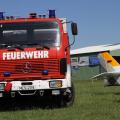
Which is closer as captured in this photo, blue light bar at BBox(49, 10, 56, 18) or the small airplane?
blue light bar at BBox(49, 10, 56, 18)

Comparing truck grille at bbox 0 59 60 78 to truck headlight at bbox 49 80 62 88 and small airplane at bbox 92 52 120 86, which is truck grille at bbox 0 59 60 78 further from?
small airplane at bbox 92 52 120 86

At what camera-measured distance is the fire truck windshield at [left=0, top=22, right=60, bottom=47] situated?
15320mm

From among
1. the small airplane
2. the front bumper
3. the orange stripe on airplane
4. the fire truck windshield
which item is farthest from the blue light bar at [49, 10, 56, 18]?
the orange stripe on airplane

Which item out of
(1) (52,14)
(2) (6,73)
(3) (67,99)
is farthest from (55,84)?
(1) (52,14)

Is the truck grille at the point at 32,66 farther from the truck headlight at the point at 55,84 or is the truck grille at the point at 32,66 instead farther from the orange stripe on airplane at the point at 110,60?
the orange stripe on airplane at the point at 110,60

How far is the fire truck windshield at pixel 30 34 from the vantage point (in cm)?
1532

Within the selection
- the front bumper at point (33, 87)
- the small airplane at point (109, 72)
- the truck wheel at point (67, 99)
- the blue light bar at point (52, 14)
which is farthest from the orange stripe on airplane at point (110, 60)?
the front bumper at point (33, 87)

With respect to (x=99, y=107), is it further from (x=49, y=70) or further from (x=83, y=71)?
(x=83, y=71)

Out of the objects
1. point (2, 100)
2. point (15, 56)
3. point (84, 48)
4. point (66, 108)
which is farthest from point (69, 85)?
point (84, 48)

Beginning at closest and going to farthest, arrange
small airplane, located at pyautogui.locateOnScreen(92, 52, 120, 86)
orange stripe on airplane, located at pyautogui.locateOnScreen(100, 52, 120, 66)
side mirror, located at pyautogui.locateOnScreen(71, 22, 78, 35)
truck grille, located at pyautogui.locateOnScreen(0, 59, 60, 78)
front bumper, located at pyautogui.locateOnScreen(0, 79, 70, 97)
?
1. front bumper, located at pyautogui.locateOnScreen(0, 79, 70, 97)
2. truck grille, located at pyautogui.locateOnScreen(0, 59, 60, 78)
3. side mirror, located at pyautogui.locateOnScreen(71, 22, 78, 35)
4. small airplane, located at pyautogui.locateOnScreen(92, 52, 120, 86)
5. orange stripe on airplane, located at pyautogui.locateOnScreen(100, 52, 120, 66)

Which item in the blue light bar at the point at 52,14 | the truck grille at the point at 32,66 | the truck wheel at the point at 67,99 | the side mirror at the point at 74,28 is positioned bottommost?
the truck wheel at the point at 67,99

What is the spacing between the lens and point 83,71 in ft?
219

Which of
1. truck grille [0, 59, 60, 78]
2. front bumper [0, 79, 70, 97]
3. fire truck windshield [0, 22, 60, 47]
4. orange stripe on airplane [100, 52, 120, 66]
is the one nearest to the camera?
front bumper [0, 79, 70, 97]

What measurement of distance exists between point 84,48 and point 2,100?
148 feet
